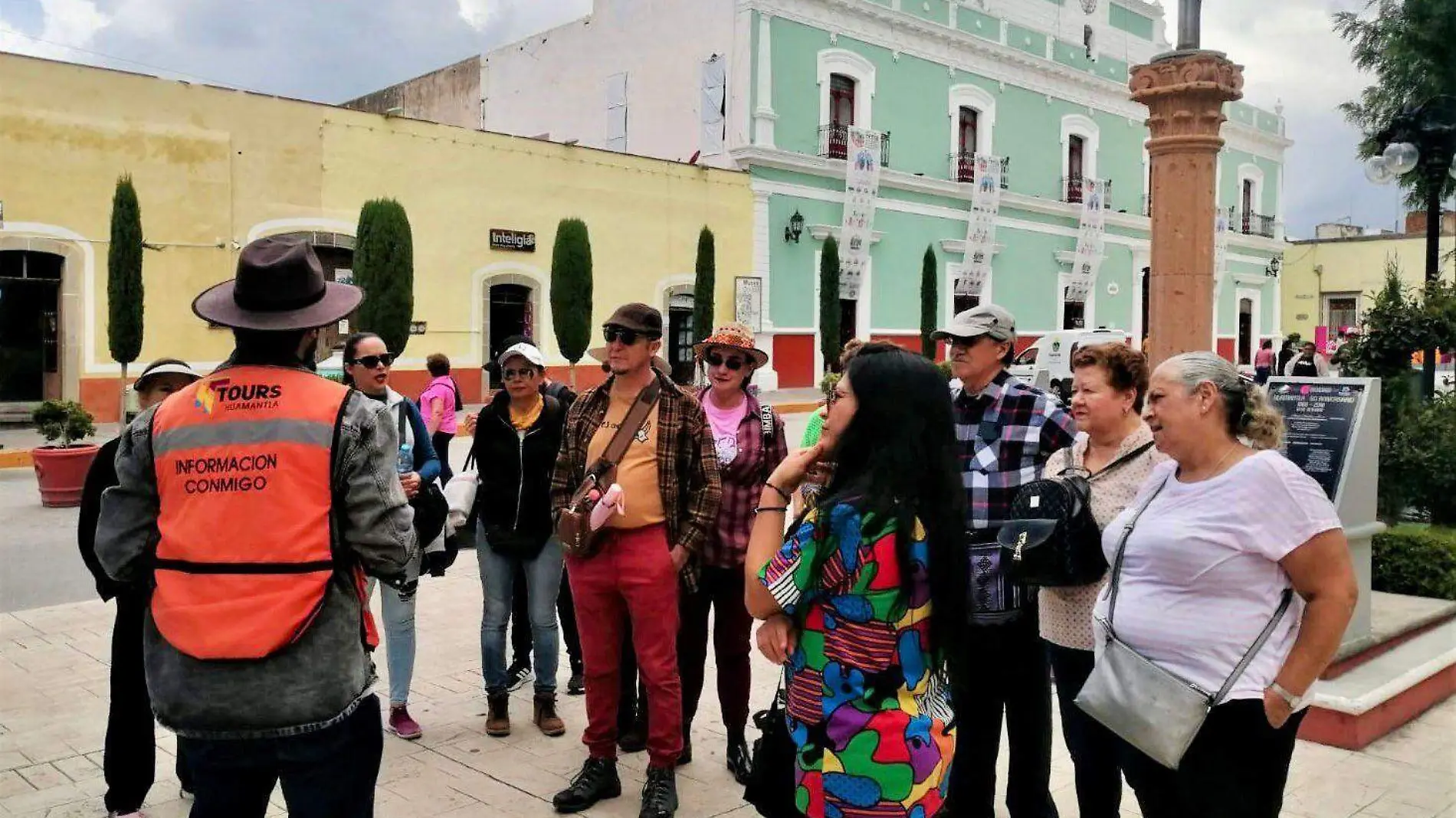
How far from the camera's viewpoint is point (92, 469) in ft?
12.2

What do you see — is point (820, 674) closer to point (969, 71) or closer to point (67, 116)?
point (67, 116)

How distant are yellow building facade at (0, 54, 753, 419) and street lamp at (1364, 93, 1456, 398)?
1593 centimetres

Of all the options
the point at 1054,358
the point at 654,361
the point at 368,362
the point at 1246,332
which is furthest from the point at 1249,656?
the point at 1246,332

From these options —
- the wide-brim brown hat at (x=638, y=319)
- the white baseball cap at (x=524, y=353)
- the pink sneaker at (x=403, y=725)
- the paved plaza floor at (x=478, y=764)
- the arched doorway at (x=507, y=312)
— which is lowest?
the paved plaza floor at (x=478, y=764)

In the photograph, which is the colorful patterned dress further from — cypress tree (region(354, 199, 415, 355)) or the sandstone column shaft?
cypress tree (region(354, 199, 415, 355))

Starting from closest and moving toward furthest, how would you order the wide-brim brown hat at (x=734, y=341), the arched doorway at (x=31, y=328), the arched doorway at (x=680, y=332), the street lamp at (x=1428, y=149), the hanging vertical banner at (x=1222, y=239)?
the wide-brim brown hat at (x=734, y=341)
the street lamp at (x=1428, y=149)
the arched doorway at (x=31, y=328)
the arched doorway at (x=680, y=332)
the hanging vertical banner at (x=1222, y=239)

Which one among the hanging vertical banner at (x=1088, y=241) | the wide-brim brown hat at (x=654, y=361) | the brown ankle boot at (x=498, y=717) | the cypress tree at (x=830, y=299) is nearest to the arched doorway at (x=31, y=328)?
the cypress tree at (x=830, y=299)

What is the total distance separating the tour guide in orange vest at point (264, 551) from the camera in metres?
2.44

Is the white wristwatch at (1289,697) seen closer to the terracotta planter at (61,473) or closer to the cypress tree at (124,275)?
the terracotta planter at (61,473)

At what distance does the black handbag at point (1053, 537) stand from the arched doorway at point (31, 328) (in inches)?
717

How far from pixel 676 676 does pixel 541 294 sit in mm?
19813

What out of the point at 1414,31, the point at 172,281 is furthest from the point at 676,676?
the point at 1414,31

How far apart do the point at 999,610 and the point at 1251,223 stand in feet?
136

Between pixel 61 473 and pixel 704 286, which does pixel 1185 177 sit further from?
pixel 704 286
